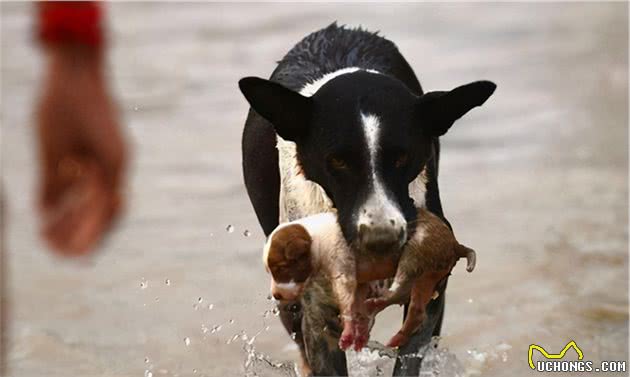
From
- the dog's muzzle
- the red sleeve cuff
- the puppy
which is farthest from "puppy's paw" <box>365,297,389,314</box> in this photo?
the red sleeve cuff

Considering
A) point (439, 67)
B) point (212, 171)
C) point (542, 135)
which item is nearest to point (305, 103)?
point (212, 171)

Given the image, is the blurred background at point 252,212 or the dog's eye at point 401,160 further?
the blurred background at point 252,212

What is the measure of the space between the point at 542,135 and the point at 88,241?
855 centimetres

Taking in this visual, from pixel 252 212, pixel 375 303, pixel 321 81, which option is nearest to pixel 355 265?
pixel 375 303

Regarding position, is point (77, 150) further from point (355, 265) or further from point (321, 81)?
point (321, 81)

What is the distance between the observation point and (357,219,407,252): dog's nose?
13.1ft

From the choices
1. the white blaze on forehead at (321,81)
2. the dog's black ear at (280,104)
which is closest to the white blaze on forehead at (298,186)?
the white blaze on forehead at (321,81)

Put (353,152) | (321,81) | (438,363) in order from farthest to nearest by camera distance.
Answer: (438,363) → (321,81) → (353,152)

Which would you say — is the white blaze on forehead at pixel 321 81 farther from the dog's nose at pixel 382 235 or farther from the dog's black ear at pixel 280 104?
the dog's nose at pixel 382 235

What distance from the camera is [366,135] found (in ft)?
13.9

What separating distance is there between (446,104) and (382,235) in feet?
2.05

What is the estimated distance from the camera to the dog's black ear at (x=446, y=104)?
173 inches

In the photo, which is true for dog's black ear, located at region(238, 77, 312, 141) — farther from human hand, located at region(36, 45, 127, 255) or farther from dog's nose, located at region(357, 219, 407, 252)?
human hand, located at region(36, 45, 127, 255)

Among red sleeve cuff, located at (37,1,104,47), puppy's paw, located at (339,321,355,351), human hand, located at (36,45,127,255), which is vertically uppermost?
red sleeve cuff, located at (37,1,104,47)
